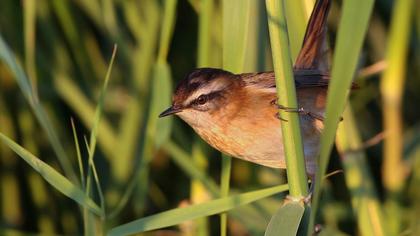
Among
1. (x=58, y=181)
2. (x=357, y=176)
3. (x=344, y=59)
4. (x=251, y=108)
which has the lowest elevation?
(x=357, y=176)

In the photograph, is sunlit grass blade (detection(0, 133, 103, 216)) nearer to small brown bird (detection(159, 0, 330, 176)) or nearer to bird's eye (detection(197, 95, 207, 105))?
small brown bird (detection(159, 0, 330, 176))

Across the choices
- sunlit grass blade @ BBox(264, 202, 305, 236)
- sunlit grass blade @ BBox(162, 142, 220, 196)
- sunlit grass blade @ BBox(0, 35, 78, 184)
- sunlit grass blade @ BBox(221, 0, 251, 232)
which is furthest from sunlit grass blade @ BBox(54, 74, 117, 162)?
sunlit grass blade @ BBox(264, 202, 305, 236)

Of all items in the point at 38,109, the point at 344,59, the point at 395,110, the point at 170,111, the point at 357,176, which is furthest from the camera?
the point at 395,110

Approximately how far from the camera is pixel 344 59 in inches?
56.3

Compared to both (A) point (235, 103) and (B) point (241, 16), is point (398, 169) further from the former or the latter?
(B) point (241, 16)

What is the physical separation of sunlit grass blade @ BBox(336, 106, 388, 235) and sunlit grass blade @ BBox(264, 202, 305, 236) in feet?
1.90

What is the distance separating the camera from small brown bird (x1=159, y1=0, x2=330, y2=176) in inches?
89.6

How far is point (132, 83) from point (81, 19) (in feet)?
1.37

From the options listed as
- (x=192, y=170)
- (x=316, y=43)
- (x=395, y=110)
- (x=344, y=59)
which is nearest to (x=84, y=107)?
(x=192, y=170)

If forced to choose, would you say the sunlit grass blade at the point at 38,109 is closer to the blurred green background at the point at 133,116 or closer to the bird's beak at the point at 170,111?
the bird's beak at the point at 170,111

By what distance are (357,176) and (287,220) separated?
3.18 feet

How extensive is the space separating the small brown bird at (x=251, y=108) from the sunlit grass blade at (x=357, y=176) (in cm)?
11

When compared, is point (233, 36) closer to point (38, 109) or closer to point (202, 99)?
point (202, 99)

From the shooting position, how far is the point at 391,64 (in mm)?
2705
